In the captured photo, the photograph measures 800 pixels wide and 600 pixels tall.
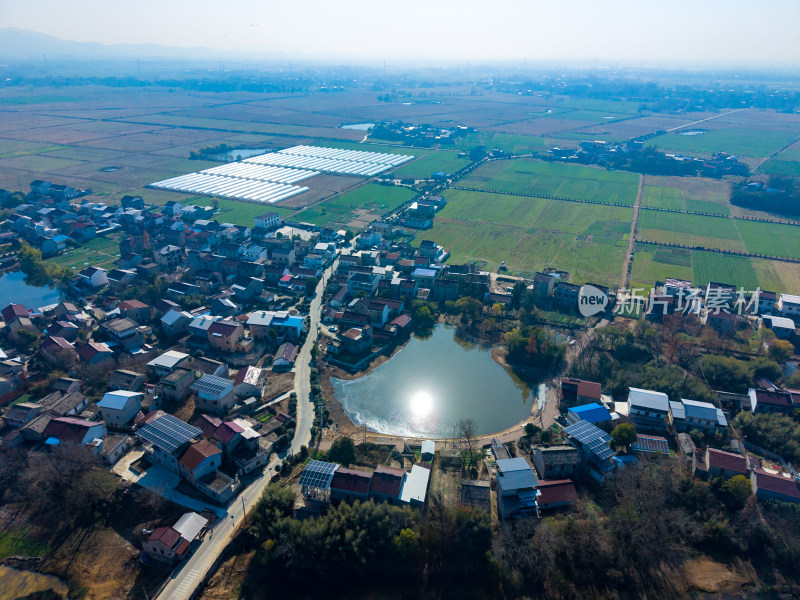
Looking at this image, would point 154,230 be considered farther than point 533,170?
No

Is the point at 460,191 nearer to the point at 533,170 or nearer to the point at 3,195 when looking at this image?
the point at 533,170

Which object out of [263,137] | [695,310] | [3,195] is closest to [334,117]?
[263,137]

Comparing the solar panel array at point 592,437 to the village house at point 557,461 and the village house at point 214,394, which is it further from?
the village house at point 214,394

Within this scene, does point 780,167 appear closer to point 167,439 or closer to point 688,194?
point 688,194

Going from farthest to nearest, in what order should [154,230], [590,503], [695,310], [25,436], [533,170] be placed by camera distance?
[533,170] < [154,230] < [695,310] < [25,436] < [590,503]

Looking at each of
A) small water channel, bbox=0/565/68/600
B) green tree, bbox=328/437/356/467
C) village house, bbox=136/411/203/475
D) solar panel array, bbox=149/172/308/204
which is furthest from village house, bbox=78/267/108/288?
green tree, bbox=328/437/356/467

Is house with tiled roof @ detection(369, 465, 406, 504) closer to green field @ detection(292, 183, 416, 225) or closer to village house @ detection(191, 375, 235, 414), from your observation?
village house @ detection(191, 375, 235, 414)

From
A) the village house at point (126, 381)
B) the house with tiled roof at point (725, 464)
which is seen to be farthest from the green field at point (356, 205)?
the house with tiled roof at point (725, 464)
